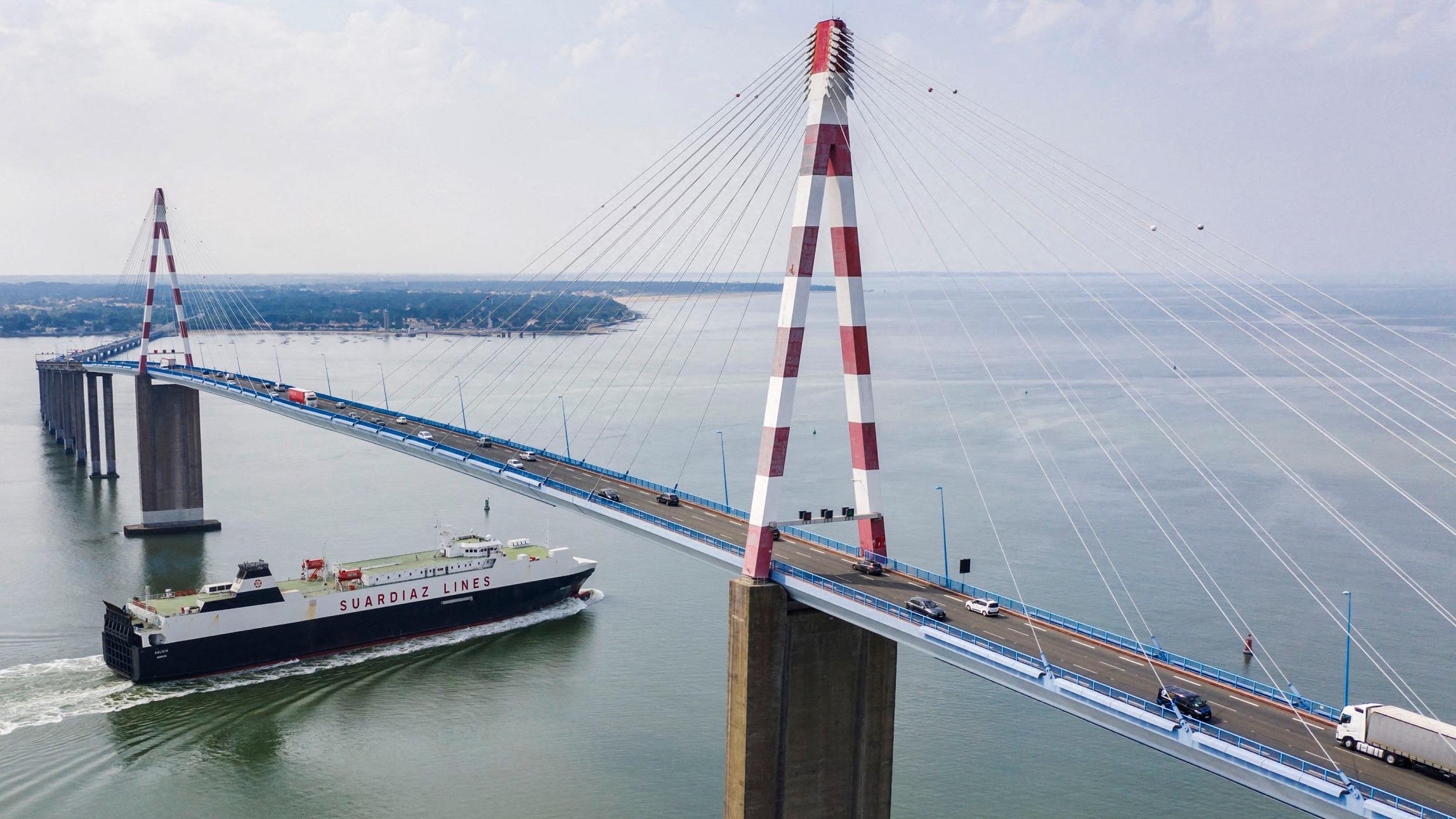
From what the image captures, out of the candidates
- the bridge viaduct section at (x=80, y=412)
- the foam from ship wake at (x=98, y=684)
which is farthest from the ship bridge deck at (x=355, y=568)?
the bridge viaduct section at (x=80, y=412)

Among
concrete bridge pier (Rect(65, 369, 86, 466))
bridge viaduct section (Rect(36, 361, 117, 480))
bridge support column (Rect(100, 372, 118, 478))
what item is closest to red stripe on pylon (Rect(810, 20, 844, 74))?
bridge viaduct section (Rect(36, 361, 117, 480))

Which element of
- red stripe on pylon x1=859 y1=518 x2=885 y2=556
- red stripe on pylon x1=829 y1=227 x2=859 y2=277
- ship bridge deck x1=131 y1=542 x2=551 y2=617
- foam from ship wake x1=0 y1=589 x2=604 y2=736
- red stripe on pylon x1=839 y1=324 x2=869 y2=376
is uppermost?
red stripe on pylon x1=829 y1=227 x2=859 y2=277

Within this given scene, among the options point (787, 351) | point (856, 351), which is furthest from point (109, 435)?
point (787, 351)

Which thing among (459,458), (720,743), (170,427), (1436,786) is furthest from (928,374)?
(1436,786)

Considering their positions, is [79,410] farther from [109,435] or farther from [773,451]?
[773,451]

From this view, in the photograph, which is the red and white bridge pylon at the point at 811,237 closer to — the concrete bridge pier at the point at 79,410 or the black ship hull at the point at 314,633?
the black ship hull at the point at 314,633

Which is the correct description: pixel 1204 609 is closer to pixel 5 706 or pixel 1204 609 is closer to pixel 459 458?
pixel 459 458

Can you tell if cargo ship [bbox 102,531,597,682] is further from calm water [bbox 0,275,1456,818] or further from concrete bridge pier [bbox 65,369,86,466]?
concrete bridge pier [bbox 65,369,86,466]
